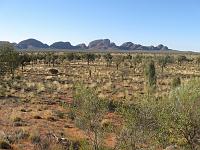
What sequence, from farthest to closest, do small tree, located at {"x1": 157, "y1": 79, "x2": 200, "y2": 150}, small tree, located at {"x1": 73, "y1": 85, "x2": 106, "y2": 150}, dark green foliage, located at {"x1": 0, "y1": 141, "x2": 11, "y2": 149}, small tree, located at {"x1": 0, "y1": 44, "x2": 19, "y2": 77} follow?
1. small tree, located at {"x1": 0, "y1": 44, "x2": 19, "y2": 77}
2. dark green foliage, located at {"x1": 0, "y1": 141, "x2": 11, "y2": 149}
3. small tree, located at {"x1": 73, "y1": 85, "x2": 106, "y2": 150}
4. small tree, located at {"x1": 157, "y1": 79, "x2": 200, "y2": 150}

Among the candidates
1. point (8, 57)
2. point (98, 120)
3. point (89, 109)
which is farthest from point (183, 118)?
point (8, 57)

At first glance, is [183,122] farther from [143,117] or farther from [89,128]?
[89,128]

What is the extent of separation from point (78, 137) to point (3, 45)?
2882cm

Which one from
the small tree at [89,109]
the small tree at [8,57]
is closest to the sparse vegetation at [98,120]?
→ the small tree at [89,109]

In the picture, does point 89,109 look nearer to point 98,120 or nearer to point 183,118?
point 98,120

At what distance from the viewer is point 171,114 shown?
18297 millimetres

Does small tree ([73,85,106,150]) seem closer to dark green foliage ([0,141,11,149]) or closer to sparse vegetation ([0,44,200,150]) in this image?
sparse vegetation ([0,44,200,150])

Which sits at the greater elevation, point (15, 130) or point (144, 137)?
point (144, 137)

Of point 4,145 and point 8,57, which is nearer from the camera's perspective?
point 4,145

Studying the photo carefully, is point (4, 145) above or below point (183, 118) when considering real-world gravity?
below

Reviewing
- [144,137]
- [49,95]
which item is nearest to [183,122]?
[144,137]

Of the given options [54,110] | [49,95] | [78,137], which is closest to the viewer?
[78,137]

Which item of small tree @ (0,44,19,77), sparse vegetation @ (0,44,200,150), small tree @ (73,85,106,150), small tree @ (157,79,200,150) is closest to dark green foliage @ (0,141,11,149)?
sparse vegetation @ (0,44,200,150)

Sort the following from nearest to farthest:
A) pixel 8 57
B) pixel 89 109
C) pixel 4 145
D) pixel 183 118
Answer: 1. pixel 183 118
2. pixel 89 109
3. pixel 4 145
4. pixel 8 57
